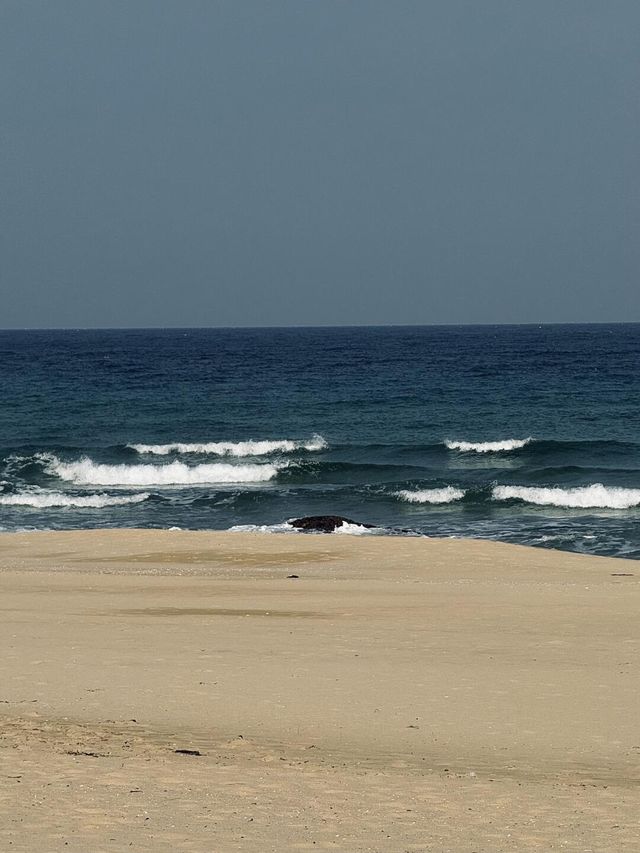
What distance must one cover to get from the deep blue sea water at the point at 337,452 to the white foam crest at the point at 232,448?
3.3 inches

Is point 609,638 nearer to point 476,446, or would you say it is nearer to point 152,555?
point 152,555

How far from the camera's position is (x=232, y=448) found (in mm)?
38750

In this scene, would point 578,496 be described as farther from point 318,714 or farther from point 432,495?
point 318,714

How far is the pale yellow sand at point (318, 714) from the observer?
6605 millimetres

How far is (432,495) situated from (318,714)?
20603 millimetres

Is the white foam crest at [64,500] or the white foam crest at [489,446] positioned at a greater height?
the white foam crest at [489,446]

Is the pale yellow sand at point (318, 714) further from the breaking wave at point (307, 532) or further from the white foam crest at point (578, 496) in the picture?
the white foam crest at point (578, 496)

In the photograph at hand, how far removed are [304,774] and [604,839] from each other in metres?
2.21

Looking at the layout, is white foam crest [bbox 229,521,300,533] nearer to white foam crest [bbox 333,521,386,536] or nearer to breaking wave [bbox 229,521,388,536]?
breaking wave [bbox 229,521,388,536]

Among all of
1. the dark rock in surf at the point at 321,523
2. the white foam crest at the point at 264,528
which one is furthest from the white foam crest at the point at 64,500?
the dark rock in surf at the point at 321,523

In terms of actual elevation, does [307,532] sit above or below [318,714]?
below

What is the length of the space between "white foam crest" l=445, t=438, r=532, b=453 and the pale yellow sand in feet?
67.3

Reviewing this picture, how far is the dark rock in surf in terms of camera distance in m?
25.0

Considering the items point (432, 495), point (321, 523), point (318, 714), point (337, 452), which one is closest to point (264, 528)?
point (321, 523)
